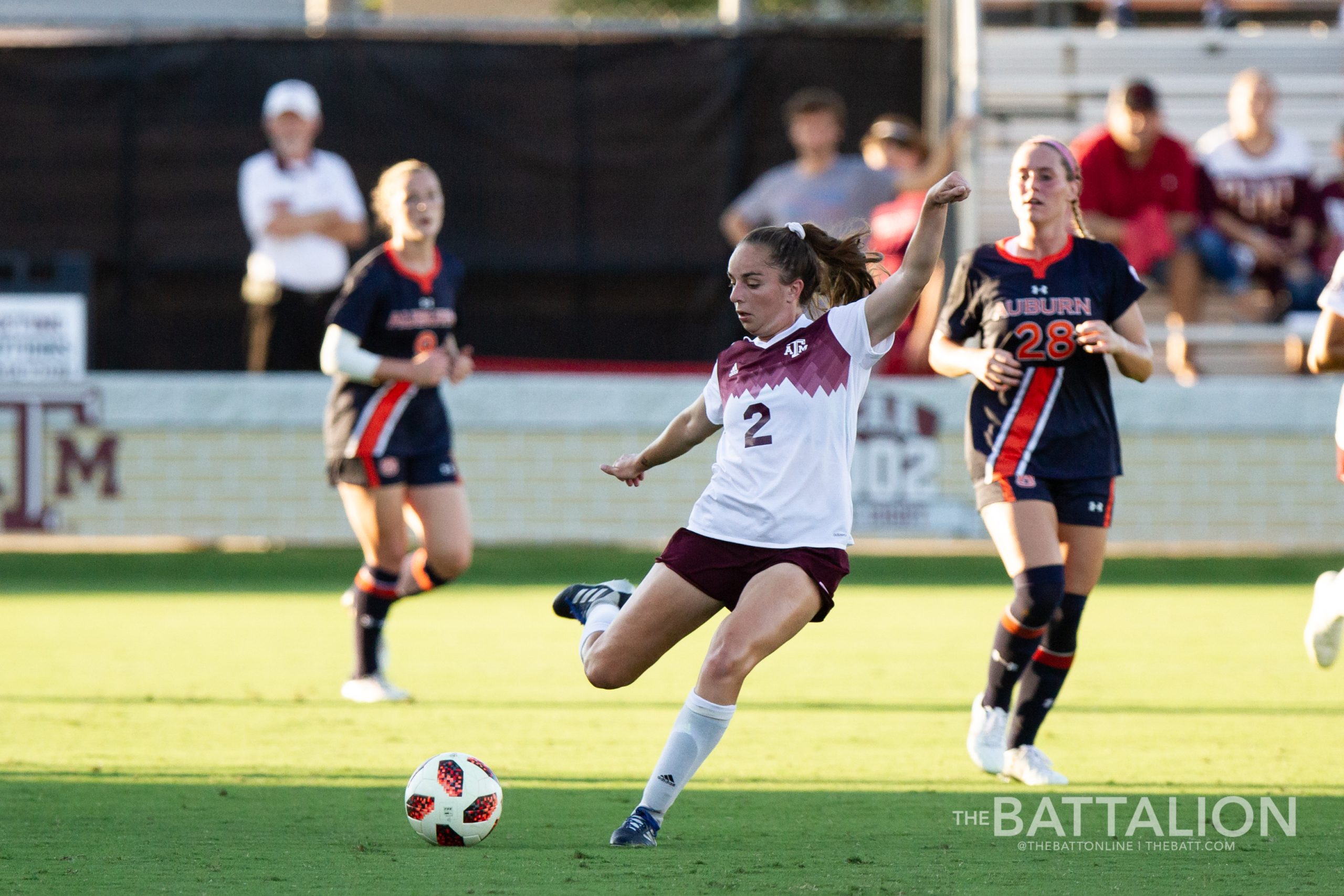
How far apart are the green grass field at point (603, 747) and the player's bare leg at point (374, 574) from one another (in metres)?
0.20

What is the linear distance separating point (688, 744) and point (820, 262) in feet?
4.80

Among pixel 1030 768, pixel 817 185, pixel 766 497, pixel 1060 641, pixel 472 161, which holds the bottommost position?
pixel 1030 768

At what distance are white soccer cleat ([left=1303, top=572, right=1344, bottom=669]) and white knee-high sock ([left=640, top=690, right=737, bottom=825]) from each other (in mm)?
2600

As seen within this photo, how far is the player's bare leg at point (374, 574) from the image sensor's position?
311 inches

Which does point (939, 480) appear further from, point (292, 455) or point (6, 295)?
point (6, 295)

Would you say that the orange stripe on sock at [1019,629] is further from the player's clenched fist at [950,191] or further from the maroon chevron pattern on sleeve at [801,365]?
the player's clenched fist at [950,191]

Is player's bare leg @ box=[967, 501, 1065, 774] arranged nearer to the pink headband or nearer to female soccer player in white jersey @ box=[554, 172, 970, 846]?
female soccer player in white jersey @ box=[554, 172, 970, 846]

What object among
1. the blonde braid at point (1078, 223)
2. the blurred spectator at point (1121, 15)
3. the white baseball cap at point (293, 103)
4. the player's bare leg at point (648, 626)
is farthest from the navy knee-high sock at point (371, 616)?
the blurred spectator at point (1121, 15)

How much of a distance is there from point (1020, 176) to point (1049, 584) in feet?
4.65

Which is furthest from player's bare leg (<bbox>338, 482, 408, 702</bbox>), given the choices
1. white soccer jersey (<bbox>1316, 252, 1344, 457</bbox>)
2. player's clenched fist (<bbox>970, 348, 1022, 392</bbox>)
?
white soccer jersey (<bbox>1316, 252, 1344, 457</bbox>)

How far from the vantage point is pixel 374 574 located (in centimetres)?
801

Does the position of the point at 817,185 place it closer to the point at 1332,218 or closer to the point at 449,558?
the point at 1332,218

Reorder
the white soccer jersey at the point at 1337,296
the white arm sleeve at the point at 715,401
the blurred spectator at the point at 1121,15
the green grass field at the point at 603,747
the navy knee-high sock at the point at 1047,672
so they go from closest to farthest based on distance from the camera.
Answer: the green grass field at the point at 603,747 < the white arm sleeve at the point at 715,401 < the white soccer jersey at the point at 1337,296 < the navy knee-high sock at the point at 1047,672 < the blurred spectator at the point at 1121,15

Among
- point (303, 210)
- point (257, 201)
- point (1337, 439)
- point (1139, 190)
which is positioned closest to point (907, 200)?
point (1139, 190)
